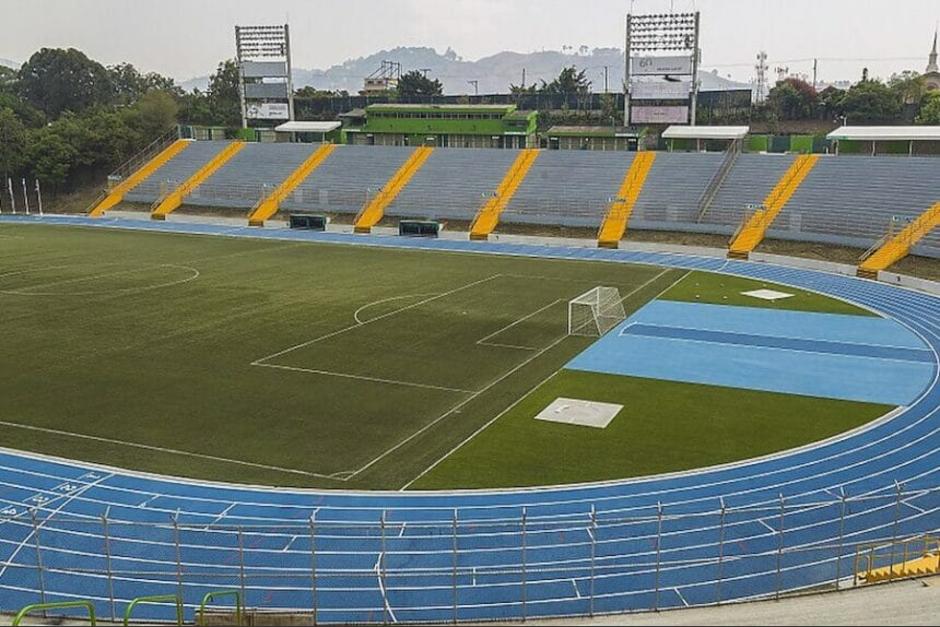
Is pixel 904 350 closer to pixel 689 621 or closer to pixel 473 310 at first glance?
pixel 473 310

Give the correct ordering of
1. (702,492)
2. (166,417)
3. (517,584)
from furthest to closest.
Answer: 1. (166,417)
2. (702,492)
3. (517,584)

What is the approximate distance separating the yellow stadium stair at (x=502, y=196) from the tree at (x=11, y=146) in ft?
132

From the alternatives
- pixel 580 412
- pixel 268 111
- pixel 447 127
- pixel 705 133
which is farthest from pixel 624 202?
pixel 268 111

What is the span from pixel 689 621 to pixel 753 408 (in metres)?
12.4

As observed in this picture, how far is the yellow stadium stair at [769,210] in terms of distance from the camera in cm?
4646

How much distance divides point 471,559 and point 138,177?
6340 cm

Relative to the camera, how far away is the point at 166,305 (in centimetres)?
3331

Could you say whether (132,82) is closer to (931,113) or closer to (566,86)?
(566,86)

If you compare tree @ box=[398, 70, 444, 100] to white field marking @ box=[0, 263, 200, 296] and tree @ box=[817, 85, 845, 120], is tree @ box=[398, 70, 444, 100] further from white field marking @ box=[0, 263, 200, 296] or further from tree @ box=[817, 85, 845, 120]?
white field marking @ box=[0, 263, 200, 296]

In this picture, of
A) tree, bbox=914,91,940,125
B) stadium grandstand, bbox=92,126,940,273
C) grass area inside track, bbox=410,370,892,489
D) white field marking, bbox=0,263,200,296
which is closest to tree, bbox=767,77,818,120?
tree, bbox=914,91,940,125

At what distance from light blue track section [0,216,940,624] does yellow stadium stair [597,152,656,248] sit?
32.4 metres

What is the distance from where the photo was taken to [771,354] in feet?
87.8

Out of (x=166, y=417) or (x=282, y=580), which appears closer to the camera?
(x=282, y=580)

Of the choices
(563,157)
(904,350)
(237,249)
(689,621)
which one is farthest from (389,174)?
(689,621)
